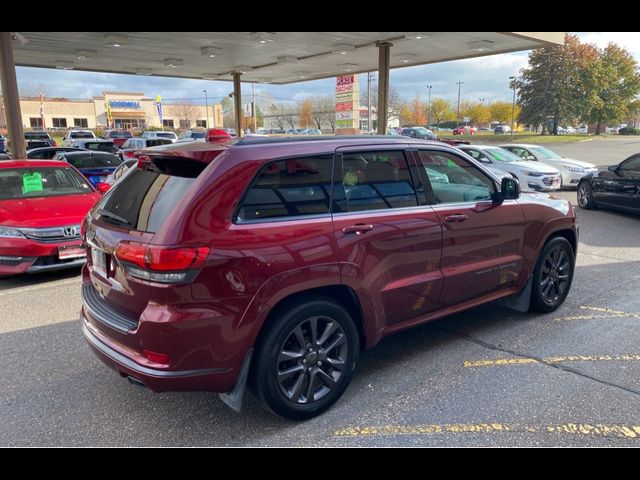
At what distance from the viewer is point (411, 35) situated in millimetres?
13938

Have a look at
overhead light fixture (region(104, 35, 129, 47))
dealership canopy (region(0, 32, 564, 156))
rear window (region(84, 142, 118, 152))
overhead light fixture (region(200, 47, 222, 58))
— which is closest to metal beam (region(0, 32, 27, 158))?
dealership canopy (region(0, 32, 564, 156))

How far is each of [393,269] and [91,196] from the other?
18.2 feet

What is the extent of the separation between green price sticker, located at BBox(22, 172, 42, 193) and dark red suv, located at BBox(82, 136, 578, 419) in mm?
4424

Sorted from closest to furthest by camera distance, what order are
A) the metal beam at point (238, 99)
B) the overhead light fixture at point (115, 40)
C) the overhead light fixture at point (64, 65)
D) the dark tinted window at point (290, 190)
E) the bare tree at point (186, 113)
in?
the dark tinted window at point (290, 190) < the overhead light fixture at point (115, 40) < the overhead light fixture at point (64, 65) < the metal beam at point (238, 99) < the bare tree at point (186, 113)

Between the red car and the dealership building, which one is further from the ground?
the dealership building

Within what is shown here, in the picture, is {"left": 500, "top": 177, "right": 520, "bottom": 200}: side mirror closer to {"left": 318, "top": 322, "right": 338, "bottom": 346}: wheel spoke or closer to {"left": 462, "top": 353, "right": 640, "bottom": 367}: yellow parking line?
{"left": 462, "top": 353, "right": 640, "bottom": 367}: yellow parking line

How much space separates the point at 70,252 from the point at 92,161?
24.1 feet

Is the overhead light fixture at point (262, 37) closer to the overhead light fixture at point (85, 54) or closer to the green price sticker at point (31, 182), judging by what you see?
the overhead light fixture at point (85, 54)

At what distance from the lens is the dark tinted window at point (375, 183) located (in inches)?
133

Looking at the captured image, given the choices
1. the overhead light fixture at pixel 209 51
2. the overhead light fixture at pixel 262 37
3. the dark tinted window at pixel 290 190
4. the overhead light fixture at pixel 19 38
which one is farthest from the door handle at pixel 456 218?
the overhead light fixture at pixel 209 51

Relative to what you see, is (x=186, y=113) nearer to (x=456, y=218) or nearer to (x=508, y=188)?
(x=508, y=188)

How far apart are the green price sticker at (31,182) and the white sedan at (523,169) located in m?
10.2

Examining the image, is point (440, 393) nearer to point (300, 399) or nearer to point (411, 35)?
point (300, 399)

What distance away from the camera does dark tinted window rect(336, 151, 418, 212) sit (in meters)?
3.37
